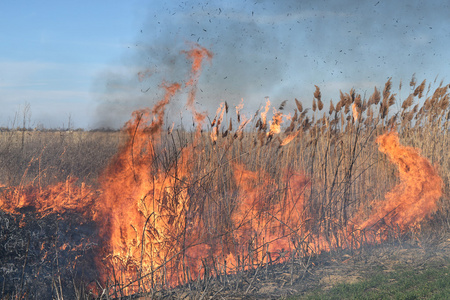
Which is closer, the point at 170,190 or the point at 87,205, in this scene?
the point at 170,190

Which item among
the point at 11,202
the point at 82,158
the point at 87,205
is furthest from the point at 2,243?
the point at 82,158

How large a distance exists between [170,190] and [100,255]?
1291 millimetres

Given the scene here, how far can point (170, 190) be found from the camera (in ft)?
16.1

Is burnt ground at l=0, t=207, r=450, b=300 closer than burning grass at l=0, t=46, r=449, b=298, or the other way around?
burnt ground at l=0, t=207, r=450, b=300

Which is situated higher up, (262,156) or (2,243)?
(262,156)

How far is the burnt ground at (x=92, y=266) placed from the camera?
396 cm

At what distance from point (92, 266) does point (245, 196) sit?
2.14 meters

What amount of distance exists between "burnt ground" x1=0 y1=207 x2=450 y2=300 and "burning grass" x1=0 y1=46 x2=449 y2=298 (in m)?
0.09

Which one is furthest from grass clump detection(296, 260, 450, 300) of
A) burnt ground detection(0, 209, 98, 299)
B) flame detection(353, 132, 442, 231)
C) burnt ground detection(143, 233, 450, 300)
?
burnt ground detection(0, 209, 98, 299)

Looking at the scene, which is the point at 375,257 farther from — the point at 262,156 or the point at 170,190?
the point at 170,190

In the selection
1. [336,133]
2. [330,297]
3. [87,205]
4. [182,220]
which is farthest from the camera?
[336,133]

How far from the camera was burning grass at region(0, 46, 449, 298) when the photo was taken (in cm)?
480

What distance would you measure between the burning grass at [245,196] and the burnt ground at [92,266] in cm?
9

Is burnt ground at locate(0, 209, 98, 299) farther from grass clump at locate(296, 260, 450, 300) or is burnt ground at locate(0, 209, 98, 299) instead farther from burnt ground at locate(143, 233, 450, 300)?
grass clump at locate(296, 260, 450, 300)
